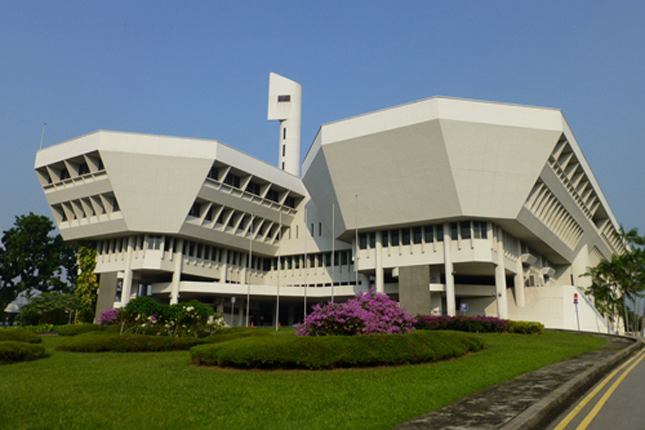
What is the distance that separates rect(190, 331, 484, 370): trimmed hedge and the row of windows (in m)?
27.8

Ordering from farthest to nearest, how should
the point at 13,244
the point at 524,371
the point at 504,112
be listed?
the point at 13,244, the point at 504,112, the point at 524,371

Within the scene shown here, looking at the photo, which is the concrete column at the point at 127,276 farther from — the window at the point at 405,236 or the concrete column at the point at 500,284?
the concrete column at the point at 500,284

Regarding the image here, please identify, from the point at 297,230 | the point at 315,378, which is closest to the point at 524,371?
the point at 315,378

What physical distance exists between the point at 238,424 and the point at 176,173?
39731mm

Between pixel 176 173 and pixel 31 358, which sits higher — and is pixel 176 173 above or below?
above

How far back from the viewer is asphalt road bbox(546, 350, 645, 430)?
23.0 feet

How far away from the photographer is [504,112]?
35.7 meters

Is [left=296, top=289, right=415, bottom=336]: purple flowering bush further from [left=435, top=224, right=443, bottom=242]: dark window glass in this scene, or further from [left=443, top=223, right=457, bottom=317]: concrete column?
[left=435, top=224, right=443, bottom=242]: dark window glass

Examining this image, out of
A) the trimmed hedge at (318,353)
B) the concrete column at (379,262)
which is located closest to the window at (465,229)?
the concrete column at (379,262)

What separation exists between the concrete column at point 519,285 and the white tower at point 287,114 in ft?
128

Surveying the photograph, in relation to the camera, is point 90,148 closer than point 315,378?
No

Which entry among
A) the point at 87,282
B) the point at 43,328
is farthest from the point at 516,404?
the point at 87,282

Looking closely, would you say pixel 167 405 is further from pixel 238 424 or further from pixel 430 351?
pixel 430 351

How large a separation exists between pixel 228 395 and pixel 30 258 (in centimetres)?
6210
